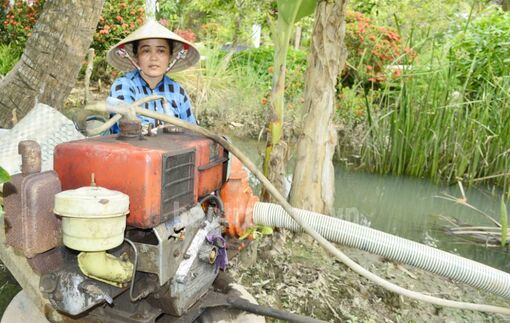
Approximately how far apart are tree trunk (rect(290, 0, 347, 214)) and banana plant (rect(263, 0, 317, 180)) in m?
0.15

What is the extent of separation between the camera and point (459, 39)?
5441 millimetres

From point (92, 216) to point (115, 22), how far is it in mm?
7316

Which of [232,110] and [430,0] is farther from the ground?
[430,0]

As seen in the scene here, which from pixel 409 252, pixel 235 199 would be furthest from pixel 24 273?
pixel 409 252

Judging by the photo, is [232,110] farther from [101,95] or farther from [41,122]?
[41,122]

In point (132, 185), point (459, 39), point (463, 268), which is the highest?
point (459, 39)

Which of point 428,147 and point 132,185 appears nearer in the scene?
point 132,185

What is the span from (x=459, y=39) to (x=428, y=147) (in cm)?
157

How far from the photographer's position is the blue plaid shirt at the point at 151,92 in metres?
2.39

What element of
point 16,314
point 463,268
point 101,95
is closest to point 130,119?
point 16,314

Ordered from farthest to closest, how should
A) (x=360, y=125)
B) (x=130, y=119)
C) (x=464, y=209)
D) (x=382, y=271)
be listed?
1. (x=360, y=125)
2. (x=464, y=209)
3. (x=382, y=271)
4. (x=130, y=119)

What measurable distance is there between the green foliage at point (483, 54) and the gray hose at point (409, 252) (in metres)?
2.72

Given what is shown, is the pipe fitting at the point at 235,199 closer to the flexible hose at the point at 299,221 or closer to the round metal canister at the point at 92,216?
the flexible hose at the point at 299,221

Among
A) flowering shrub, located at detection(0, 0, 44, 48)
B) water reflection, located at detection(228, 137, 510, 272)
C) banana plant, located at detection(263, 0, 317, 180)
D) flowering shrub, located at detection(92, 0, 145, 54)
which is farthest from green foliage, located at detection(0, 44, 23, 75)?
banana plant, located at detection(263, 0, 317, 180)
